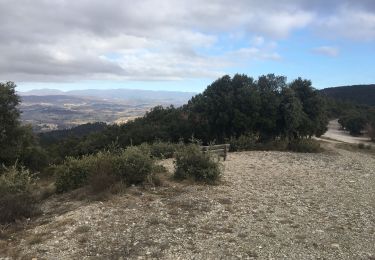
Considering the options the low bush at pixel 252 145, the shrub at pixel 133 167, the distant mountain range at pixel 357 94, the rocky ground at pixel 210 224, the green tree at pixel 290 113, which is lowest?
the rocky ground at pixel 210 224

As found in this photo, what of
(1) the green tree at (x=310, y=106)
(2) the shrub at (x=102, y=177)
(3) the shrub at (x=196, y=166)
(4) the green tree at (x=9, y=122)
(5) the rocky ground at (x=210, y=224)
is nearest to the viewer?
(5) the rocky ground at (x=210, y=224)

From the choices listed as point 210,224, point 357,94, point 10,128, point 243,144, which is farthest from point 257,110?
point 357,94

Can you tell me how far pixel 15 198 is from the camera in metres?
9.95

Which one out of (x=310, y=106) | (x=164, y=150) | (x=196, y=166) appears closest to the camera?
(x=196, y=166)

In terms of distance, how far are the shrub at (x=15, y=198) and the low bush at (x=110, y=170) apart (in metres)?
1.82

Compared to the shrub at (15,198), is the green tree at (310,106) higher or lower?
higher

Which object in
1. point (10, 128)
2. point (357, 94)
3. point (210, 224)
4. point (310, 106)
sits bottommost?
point (210, 224)

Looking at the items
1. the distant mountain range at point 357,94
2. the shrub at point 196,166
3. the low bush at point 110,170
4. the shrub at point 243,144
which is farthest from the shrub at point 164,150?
the distant mountain range at point 357,94

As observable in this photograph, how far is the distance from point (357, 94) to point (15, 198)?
10528 centimetres

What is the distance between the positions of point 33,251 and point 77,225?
136 centimetres

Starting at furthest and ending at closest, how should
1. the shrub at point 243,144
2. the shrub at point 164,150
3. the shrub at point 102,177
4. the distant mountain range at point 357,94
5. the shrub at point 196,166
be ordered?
1. the distant mountain range at point 357,94
2. the shrub at point 243,144
3. the shrub at point 164,150
4. the shrub at point 196,166
5. the shrub at point 102,177

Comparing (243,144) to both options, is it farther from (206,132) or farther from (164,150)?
(206,132)

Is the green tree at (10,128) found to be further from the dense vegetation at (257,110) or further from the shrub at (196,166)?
the shrub at (196,166)

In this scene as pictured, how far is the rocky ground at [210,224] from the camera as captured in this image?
25.6ft
